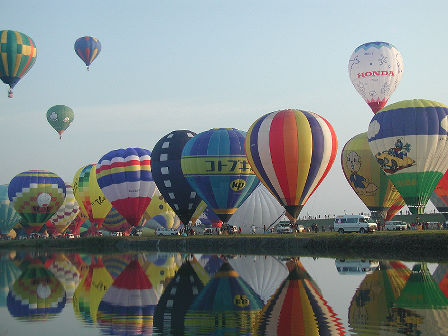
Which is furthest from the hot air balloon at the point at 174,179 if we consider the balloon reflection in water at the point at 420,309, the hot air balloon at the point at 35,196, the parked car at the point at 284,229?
the balloon reflection in water at the point at 420,309

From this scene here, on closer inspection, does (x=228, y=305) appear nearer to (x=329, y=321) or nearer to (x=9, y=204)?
(x=329, y=321)

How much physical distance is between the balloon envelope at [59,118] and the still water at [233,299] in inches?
1741

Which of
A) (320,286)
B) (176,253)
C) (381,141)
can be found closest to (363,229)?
(381,141)

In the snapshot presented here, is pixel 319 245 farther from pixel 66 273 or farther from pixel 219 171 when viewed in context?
pixel 219 171

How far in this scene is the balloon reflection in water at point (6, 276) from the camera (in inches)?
1042

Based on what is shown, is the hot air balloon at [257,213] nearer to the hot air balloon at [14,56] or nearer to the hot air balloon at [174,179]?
the hot air balloon at [174,179]

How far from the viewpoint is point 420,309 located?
757 inches

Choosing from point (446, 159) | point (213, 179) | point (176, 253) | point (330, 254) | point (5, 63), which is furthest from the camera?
point (5, 63)

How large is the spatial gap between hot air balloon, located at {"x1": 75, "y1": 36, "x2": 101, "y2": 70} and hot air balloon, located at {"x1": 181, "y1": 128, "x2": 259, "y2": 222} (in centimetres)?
2726

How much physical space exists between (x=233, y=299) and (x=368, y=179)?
104ft

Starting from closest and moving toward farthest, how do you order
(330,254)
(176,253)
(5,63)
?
1. (330,254)
2. (176,253)
3. (5,63)

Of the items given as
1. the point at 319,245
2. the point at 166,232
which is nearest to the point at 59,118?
the point at 166,232

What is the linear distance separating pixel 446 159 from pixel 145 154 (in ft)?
92.3

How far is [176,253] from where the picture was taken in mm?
46312
